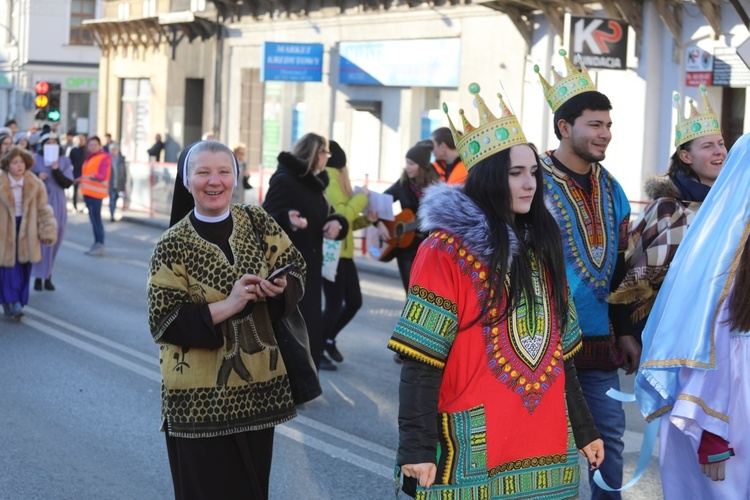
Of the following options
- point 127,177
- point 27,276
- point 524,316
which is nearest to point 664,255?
point 524,316

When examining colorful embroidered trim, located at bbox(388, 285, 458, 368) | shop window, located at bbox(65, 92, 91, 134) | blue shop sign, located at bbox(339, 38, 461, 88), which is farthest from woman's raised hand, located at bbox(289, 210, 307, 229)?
shop window, located at bbox(65, 92, 91, 134)

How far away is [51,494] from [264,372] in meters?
2.32

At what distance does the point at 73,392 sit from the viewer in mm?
8625

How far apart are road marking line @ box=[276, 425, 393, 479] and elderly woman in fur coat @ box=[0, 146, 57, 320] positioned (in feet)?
16.2

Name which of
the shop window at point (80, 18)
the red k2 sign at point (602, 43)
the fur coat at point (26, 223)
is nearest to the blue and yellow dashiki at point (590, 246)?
the fur coat at point (26, 223)

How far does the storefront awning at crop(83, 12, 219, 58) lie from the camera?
1351 inches

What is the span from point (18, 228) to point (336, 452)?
594cm

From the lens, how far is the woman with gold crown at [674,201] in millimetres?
5305

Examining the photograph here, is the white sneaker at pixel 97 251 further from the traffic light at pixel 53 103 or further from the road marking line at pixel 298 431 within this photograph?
the traffic light at pixel 53 103

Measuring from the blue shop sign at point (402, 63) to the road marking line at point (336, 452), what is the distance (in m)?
17.6

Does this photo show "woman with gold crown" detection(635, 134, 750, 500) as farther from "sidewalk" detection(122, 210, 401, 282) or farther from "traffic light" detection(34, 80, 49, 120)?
"traffic light" detection(34, 80, 49, 120)

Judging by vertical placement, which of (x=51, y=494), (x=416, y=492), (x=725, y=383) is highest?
(x=725, y=383)

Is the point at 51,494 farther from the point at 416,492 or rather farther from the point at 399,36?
the point at 399,36

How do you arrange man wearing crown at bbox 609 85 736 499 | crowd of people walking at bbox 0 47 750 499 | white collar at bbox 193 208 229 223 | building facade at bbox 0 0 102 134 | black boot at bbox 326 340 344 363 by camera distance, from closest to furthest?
crowd of people walking at bbox 0 47 750 499
man wearing crown at bbox 609 85 736 499
white collar at bbox 193 208 229 223
black boot at bbox 326 340 344 363
building facade at bbox 0 0 102 134
